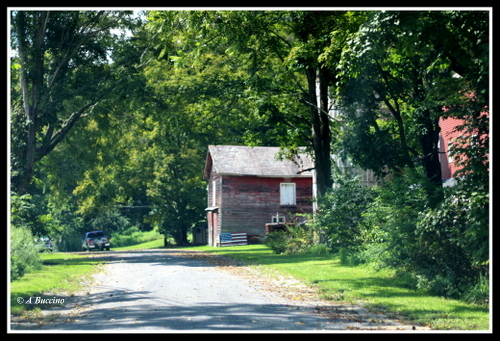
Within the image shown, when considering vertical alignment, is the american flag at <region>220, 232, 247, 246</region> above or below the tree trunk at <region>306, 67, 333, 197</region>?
below

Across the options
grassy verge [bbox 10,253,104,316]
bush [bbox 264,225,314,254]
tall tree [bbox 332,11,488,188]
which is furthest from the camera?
bush [bbox 264,225,314,254]

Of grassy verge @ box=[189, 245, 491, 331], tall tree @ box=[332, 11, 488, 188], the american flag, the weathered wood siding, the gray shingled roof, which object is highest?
the gray shingled roof

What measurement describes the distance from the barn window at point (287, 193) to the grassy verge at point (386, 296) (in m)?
29.1

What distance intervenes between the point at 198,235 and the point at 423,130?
3977 cm

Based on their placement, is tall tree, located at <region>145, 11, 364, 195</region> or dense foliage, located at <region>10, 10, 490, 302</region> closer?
dense foliage, located at <region>10, 10, 490, 302</region>

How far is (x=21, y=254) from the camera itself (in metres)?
19.0

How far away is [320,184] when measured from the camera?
29.4 metres

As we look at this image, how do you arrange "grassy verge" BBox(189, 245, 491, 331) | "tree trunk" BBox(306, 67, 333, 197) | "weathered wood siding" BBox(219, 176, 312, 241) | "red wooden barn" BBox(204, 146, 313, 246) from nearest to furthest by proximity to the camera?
"grassy verge" BBox(189, 245, 491, 331)
"tree trunk" BBox(306, 67, 333, 197)
"red wooden barn" BBox(204, 146, 313, 246)
"weathered wood siding" BBox(219, 176, 312, 241)

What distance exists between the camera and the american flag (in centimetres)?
4986

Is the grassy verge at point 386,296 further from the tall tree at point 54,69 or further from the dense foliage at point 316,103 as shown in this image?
the tall tree at point 54,69

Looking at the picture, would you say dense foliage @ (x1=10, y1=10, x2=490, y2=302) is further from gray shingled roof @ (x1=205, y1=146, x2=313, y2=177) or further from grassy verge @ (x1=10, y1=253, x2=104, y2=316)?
gray shingled roof @ (x1=205, y1=146, x2=313, y2=177)

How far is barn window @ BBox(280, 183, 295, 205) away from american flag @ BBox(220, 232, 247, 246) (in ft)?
13.6

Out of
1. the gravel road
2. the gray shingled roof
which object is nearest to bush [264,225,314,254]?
the gravel road

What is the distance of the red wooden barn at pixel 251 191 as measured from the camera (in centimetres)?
5069
